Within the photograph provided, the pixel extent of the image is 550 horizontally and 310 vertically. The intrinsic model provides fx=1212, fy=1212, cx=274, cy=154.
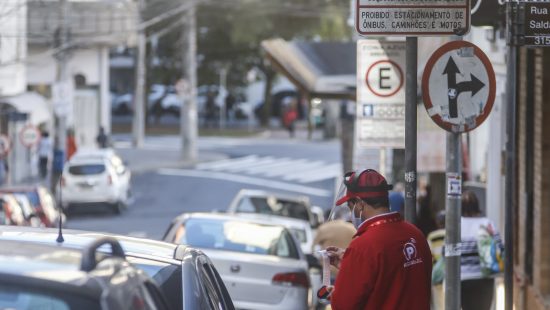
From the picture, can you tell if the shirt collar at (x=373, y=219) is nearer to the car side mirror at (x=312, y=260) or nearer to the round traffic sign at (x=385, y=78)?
the round traffic sign at (x=385, y=78)

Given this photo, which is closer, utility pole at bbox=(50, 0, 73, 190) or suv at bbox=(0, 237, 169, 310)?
suv at bbox=(0, 237, 169, 310)

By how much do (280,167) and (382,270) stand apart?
43.2 metres

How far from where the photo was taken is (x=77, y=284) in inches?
150

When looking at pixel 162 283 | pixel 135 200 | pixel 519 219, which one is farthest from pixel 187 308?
pixel 135 200

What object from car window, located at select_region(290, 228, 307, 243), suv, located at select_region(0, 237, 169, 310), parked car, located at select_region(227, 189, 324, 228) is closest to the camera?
suv, located at select_region(0, 237, 169, 310)

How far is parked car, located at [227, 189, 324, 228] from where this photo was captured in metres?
22.4

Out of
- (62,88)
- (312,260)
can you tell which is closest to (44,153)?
(62,88)

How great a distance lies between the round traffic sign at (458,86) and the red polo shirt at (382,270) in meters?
1.51

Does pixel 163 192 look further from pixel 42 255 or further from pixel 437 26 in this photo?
pixel 42 255

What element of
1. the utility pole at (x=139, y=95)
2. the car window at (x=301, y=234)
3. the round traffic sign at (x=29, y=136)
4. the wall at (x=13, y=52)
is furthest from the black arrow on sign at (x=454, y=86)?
the utility pole at (x=139, y=95)

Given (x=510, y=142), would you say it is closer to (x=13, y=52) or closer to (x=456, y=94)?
(x=456, y=94)

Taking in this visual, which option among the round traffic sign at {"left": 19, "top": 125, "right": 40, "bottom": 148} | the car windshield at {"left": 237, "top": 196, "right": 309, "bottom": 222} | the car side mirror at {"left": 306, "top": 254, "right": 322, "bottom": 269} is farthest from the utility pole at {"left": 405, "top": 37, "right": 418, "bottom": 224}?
the round traffic sign at {"left": 19, "top": 125, "right": 40, "bottom": 148}

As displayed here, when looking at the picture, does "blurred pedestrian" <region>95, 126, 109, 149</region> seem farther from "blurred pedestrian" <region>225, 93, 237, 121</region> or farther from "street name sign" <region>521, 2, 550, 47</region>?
"street name sign" <region>521, 2, 550, 47</region>

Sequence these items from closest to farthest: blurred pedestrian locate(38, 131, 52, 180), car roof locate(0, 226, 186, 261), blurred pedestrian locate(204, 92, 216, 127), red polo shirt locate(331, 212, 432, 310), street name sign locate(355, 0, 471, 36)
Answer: car roof locate(0, 226, 186, 261) → red polo shirt locate(331, 212, 432, 310) → street name sign locate(355, 0, 471, 36) → blurred pedestrian locate(38, 131, 52, 180) → blurred pedestrian locate(204, 92, 216, 127)
